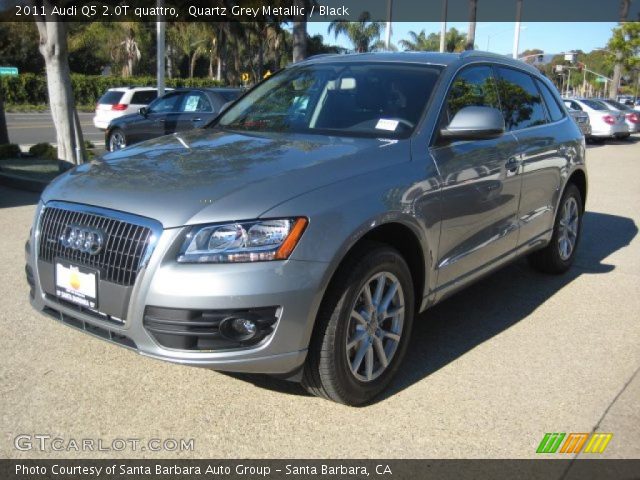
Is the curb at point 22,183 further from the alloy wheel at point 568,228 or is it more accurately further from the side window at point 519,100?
the alloy wheel at point 568,228

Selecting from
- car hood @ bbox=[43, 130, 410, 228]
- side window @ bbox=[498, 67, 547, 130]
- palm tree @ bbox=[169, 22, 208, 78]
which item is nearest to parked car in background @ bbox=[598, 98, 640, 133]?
side window @ bbox=[498, 67, 547, 130]

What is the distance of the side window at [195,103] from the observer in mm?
12594

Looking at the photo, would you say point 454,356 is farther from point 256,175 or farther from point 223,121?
point 223,121

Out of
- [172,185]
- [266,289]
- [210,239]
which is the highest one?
[172,185]

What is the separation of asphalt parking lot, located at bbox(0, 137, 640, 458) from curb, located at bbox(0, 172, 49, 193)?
420 centimetres

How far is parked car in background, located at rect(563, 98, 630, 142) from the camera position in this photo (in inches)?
881

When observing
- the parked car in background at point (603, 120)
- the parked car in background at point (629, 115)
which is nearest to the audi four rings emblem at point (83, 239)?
the parked car in background at point (603, 120)

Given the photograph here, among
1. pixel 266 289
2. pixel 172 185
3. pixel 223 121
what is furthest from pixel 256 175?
pixel 223 121

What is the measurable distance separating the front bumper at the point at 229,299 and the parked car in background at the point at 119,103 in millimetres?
18039

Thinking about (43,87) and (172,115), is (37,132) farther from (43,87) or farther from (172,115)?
(43,87)

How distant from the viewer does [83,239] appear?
9.78 feet

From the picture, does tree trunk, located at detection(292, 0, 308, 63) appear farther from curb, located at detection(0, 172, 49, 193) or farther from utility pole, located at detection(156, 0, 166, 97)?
curb, located at detection(0, 172, 49, 193)

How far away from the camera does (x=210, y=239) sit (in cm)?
273

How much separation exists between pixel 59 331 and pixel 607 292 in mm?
4277
